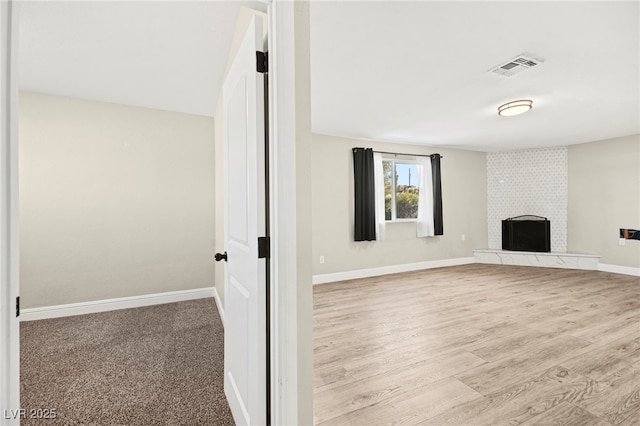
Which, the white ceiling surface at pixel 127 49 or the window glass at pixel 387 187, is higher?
the white ceiling surface at pixel 127 49

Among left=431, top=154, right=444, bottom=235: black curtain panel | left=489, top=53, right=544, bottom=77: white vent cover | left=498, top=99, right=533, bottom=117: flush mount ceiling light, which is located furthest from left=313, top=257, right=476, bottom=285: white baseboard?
left=489, top=53, right=544, bottom=77: white vent cover

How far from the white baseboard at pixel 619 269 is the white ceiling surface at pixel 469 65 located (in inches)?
95.4

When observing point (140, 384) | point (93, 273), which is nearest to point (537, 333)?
point (140, 384)

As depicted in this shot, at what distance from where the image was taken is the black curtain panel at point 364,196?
197 inches

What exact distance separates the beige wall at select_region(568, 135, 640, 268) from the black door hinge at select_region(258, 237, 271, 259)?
267 inches

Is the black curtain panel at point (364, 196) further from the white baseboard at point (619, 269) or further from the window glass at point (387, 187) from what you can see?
the white baseboard at point (619, 269)

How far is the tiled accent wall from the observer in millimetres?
5895

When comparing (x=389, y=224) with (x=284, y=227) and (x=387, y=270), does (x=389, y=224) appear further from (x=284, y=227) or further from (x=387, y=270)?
(x=284, y=227)

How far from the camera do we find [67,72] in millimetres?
2654

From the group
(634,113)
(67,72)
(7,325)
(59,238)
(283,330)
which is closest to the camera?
(7,325)

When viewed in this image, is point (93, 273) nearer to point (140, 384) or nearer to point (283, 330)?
point (140, 384)

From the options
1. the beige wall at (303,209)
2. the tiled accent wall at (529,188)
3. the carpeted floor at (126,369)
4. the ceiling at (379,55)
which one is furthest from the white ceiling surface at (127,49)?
the tiled accent wall at (529,188)

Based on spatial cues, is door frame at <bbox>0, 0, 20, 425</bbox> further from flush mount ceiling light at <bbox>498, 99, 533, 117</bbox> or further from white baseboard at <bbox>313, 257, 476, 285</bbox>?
flush mount ceiling light at <bbox>498, 99, 533, 117</bbox>

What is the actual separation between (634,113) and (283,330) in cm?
539
